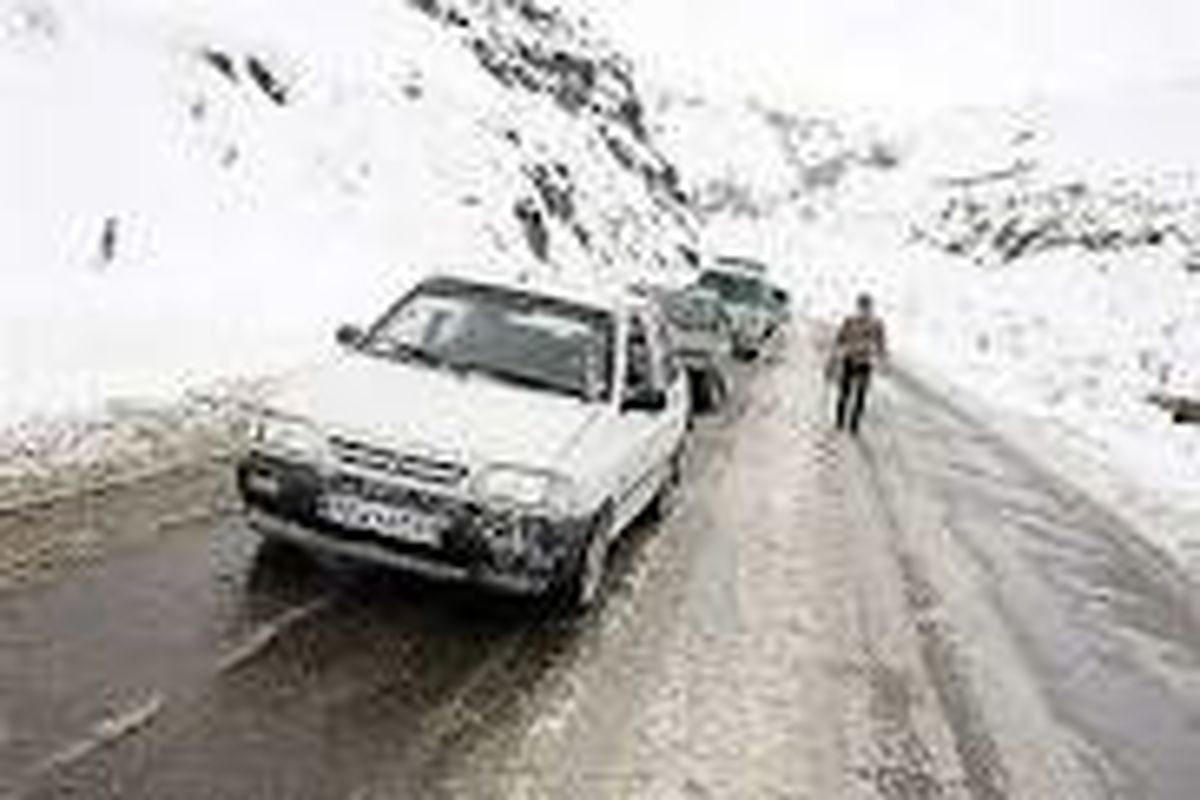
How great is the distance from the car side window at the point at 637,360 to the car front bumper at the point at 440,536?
5.84 ft

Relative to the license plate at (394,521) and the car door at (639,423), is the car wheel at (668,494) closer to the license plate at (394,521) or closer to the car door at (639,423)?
the car door at (639,423)

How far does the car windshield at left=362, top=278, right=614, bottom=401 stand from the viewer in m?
10.1

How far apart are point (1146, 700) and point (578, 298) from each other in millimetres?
3940

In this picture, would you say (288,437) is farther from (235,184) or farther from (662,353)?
(235,184)

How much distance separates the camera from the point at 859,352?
22.3 metres

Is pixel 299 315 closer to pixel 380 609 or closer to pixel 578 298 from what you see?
pixel 578 298

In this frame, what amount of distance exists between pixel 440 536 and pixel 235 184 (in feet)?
53.9

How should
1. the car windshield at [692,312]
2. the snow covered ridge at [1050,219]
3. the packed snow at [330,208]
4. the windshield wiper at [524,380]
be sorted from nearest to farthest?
the windshield wiper at [524,380]
the packed snow at [330,208]
the car windshield at [692,312]
the snow covered ridge at [1050,219]

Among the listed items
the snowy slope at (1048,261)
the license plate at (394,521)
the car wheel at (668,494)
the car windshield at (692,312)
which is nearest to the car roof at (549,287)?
the car wheel at (668,494)

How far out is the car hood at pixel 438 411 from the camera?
872cm

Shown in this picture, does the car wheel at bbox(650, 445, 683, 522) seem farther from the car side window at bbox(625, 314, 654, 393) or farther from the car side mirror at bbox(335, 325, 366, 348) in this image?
the car side mirror at bbox(335, 325, 366, 348)

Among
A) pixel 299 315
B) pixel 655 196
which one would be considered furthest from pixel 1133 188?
pixel 299 315

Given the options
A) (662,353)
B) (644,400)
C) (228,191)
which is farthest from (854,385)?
(644,400)

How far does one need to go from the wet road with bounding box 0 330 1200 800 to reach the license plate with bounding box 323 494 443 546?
44cm
